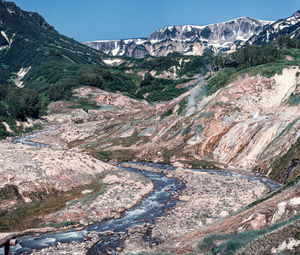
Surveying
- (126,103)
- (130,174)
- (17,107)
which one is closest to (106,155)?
(130,174)

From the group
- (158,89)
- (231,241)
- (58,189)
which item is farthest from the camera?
(158,89)

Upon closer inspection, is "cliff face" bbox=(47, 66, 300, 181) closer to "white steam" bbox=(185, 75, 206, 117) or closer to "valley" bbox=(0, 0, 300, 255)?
"white steam" bbox=(185, 75, 206, 117)

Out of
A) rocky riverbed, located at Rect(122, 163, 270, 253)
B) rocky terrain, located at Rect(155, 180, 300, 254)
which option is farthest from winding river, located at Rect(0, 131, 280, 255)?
rocky terrain, located at Rect(155, 180, 300, 254)

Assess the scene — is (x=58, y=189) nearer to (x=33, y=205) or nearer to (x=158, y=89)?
(x=33, y=205)

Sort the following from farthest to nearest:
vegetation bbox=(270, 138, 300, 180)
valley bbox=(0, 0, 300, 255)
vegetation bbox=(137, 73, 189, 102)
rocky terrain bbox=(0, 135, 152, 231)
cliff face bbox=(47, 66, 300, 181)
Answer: vegetation bbox=(137, 73, 189, 102) → cliff face bbox=(47, 66, 300, 181) → vegetation bbox=(270, 138, 300, 180) → rocky terrain bbox=(0, 135, 152, 231) → valley bbox=(0, 0, 300, 255)

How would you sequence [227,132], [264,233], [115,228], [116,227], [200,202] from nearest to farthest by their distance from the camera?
1. [264,233]
2. [115,228]
3. [116,227]
4. [200,202]
5. [227,132]

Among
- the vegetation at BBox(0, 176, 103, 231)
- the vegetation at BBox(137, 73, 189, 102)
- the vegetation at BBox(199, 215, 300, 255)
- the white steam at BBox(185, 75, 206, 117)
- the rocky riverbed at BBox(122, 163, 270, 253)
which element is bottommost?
the rocky riverbed at BBox(122, 163, 270, 253)

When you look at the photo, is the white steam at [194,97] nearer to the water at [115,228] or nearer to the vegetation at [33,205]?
→ the water at [115,228]

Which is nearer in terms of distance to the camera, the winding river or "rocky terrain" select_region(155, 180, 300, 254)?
"rocky terrain" select_region(155, 180, 300, 254)

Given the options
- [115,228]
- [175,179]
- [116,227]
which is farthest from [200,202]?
[175,179]

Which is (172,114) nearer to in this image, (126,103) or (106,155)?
(106,155)

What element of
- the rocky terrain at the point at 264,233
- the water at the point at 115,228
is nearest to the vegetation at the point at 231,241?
the rocky terrain at the point at 264,233

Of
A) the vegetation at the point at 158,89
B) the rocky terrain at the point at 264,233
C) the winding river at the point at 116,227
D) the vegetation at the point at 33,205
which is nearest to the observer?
the rocky terrain at the point at 264,233
